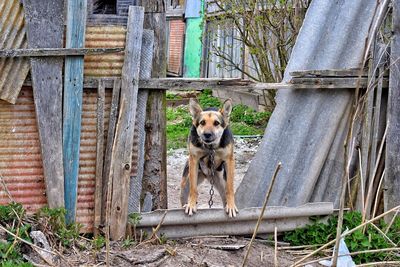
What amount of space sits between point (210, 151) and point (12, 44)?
6.81 ft

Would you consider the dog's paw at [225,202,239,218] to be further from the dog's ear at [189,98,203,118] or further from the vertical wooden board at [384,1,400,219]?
the vertical wooden board at [384,1,400,219]

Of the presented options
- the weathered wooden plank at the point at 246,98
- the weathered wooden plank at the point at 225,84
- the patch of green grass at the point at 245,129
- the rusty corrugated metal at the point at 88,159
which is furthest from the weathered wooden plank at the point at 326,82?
the weathered wooden plank at the point at 246,98

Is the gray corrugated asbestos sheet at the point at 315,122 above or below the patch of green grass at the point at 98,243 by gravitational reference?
above

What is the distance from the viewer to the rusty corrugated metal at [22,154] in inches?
254

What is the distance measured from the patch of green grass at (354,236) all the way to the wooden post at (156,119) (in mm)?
1347

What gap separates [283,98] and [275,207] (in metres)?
1.11

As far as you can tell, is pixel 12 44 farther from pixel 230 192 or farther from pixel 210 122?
pixel 230 192

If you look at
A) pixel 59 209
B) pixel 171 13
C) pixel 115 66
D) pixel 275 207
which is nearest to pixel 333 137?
pixel 275 207

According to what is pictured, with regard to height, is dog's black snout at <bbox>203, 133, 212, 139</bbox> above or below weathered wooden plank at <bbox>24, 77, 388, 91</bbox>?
below

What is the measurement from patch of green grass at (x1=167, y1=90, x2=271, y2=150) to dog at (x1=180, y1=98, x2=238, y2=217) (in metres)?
5.52

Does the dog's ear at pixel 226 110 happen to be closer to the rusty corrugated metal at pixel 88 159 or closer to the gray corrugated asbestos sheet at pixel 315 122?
the gray corrugated asbestos sheet at pixel 315 122

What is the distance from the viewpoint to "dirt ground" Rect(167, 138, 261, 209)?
9375 mm

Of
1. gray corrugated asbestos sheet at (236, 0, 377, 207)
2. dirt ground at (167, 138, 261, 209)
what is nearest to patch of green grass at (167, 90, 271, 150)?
dirt ground at (167, 138, 261, 209)

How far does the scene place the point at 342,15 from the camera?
709 cm
